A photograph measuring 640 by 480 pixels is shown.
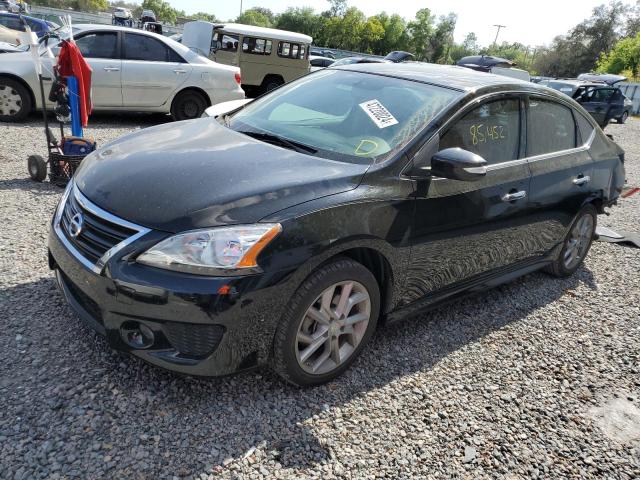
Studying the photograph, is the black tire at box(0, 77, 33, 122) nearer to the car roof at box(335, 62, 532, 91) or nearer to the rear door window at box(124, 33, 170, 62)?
the rear door window at box(124, 33, 170, 62)

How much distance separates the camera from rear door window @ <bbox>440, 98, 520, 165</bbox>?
310cm

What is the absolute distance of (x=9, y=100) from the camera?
7812mm

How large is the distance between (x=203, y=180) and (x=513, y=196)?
2114 millimetres

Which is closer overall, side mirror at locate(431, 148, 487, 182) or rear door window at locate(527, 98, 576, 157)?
side mirror at locate(431, 148, 487, 182)

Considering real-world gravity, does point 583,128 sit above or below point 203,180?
above

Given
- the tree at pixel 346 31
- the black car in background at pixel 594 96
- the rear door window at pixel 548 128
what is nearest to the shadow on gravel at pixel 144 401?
the rear door window at pixel 548 128

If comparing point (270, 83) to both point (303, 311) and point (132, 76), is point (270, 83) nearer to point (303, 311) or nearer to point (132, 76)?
point (132, 76)

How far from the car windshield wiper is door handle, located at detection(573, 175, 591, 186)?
7.91 ft

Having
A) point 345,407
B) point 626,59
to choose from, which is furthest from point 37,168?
point 626,59

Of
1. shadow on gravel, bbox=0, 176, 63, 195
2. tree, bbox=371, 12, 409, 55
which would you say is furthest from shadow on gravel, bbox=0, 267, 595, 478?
tree, bbox=371, 12, 409, 55

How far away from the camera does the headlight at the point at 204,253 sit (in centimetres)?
220

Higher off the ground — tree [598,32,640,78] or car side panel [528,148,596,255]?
tree [598,32,640,78]

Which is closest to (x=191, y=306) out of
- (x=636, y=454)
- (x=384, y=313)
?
(x=384, y=313)

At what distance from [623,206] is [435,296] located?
20.5 feet
